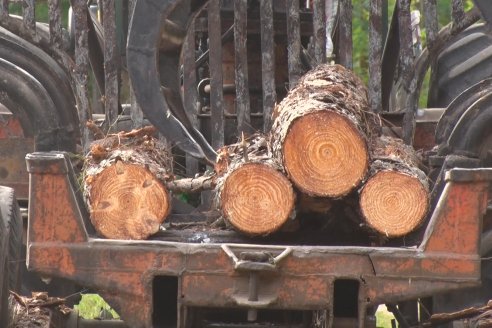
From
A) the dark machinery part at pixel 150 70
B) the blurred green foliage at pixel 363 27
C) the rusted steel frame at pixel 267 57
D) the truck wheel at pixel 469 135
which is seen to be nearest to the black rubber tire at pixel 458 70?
the truck wheel at pixel 469 135

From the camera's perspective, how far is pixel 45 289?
6723 mm

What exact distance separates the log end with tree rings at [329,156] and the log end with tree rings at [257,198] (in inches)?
2.9

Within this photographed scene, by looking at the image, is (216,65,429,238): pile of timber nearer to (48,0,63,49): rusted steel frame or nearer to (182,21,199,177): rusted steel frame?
(182,21,199,177): rusted steel frame

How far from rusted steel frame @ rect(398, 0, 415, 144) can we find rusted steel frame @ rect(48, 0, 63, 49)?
1.66 metres

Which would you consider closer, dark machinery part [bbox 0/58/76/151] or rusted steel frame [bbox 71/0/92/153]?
rusted steel frame [bbox 71/0/92/153]

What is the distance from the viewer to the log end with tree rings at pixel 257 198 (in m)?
5.15

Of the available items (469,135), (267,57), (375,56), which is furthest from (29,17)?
(469,135)

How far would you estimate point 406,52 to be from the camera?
6348 millimetres

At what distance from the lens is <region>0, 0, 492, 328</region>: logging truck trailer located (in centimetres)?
504

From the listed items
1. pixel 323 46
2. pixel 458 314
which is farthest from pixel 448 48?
pixel 458 314

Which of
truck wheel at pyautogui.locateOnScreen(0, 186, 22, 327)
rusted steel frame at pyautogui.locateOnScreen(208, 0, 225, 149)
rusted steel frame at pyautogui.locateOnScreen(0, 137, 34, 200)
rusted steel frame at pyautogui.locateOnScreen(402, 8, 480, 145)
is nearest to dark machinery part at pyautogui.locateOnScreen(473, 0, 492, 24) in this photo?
rusted steel frame at pyautogui.locateOnScreen(402, 8, 480, 145)

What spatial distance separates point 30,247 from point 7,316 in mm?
528

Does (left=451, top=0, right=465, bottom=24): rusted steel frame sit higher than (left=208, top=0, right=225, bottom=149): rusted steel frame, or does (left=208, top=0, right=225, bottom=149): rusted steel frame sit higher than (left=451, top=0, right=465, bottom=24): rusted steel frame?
(left=451, top=0, right=465, bottom=24): rusted steel frame

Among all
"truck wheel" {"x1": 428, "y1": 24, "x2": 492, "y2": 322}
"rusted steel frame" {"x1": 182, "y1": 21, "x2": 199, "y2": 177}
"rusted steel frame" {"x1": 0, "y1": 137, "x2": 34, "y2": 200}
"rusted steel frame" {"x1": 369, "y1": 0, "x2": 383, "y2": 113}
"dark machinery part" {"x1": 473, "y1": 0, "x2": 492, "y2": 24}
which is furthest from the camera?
"rusted steel frame" {"x1": 0, "y1": 137, "x2": 34, "y2": 200}
